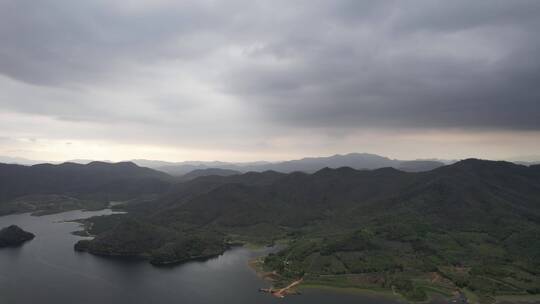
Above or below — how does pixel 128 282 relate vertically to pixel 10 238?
below

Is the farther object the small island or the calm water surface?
the small island

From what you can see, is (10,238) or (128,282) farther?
(10,238)

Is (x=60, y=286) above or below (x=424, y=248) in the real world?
below

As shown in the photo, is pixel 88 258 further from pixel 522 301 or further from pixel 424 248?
pixel 522 301

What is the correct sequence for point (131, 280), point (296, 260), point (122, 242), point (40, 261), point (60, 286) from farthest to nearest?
point (122, 242)
point (40, 261)
point (296, 260)
point (131, 280)
point (60, 286)

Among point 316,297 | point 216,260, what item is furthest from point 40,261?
point 316,297

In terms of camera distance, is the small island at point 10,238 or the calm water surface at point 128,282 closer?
the calm water surface at point 128,282

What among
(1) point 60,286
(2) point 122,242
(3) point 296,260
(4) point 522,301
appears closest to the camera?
(4) point 522,301

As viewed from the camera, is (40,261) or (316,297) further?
(40,261)
